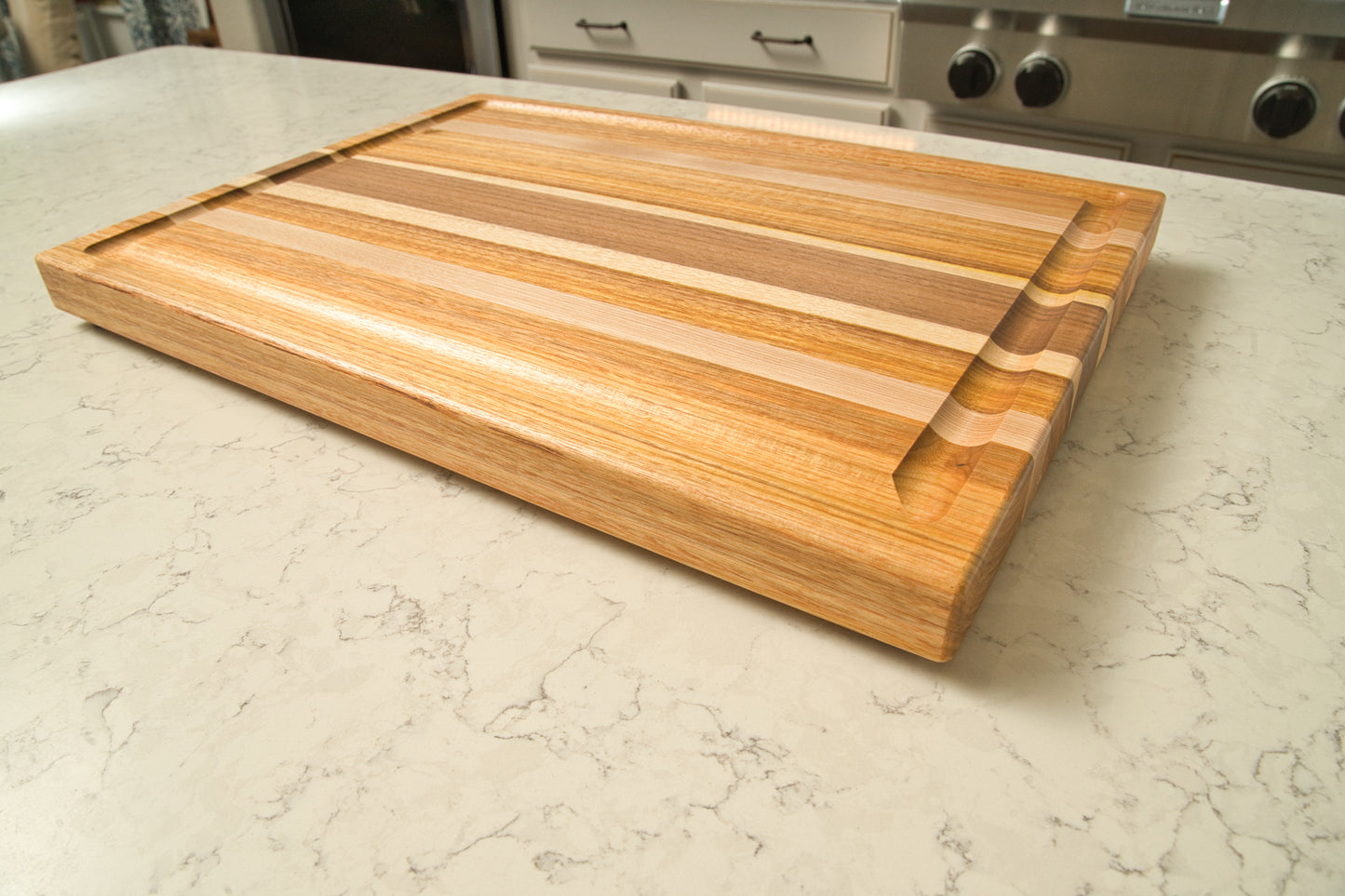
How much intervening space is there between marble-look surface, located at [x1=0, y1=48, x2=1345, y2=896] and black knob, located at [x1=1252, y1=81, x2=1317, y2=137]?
0.84 m

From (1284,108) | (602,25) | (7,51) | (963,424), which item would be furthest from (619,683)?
(7,51)

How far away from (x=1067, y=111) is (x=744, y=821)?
4.56 ft

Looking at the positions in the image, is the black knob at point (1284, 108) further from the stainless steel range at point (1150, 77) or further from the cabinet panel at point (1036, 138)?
the cabinet panel at point (1036, 138)

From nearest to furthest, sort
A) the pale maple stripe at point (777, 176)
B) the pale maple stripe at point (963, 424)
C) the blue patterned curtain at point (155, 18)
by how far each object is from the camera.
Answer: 1. the pale maple stripe at point (963, 424)
2. the pale maple stripe at point (777, 176)
3. the blue patterned curtain at point (155, 18)

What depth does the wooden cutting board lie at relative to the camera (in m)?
0.43

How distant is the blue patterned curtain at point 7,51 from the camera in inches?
107

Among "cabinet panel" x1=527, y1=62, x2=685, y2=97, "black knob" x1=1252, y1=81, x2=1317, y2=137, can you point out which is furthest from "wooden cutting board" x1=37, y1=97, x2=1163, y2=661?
"cabinet panel" x1=527, y1=62, x2=685, y2=97

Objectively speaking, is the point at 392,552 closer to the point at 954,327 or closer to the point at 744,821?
the point at 744,821

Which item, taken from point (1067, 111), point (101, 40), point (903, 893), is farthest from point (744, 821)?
point (101, 40)

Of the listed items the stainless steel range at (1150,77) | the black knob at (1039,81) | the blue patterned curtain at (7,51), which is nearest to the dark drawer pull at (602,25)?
the stainless steel range at (1150,77)

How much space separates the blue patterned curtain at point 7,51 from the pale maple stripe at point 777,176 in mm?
2674

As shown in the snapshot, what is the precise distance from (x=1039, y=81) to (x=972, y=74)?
4.2 inches

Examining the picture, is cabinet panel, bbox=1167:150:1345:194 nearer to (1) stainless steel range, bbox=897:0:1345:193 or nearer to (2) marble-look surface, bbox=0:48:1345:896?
(1) stainless steel range, bbox=897:0:1345:193

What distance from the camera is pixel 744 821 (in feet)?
1.16
